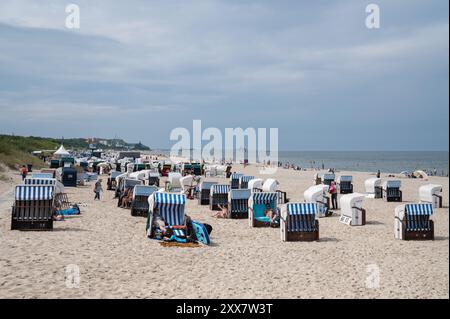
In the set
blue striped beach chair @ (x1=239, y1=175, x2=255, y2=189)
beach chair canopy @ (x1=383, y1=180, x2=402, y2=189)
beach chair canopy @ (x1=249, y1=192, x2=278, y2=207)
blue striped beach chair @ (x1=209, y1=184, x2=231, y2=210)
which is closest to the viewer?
beach chair canopy @ (x1=249, y1=192, x2=278, y2=207)

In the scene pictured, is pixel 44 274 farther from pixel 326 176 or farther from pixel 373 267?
pixel 326 176

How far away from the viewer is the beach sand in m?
6.39

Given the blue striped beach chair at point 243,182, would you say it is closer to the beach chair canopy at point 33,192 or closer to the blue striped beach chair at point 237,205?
the blue striped beach chair at point 237,205

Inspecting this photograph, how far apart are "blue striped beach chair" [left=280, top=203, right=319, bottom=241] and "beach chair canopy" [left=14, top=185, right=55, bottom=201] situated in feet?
18.2

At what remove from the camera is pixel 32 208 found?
10.9 metres

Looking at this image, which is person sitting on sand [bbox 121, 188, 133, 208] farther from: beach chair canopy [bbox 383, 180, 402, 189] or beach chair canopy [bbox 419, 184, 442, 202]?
beach chair canopy [bbox 419, 184, 442, 202]

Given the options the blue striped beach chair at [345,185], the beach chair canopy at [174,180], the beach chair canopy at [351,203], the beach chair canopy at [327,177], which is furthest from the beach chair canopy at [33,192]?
the blue striped beach chair at [345,185]

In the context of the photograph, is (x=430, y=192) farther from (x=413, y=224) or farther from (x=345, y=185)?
(x=413, y=224)

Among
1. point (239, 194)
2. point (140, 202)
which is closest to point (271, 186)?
point (239, 194)

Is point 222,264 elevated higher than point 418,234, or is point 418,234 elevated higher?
point 418,234

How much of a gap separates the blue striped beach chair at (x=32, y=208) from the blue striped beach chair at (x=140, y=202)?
11.8 feet

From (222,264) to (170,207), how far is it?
302 centimetres

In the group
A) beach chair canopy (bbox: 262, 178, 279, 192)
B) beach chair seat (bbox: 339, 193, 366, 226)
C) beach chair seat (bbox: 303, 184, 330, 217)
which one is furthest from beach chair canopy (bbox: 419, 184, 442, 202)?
beach chair seat (bbox: 339, 193, 366, 226)
